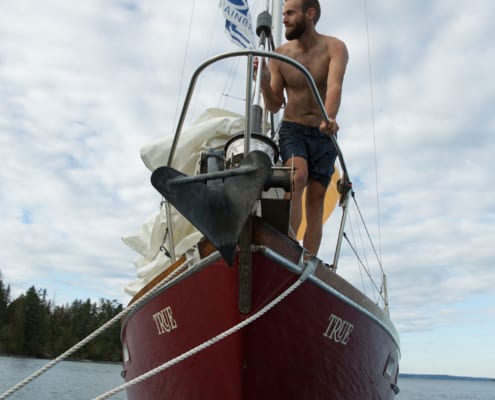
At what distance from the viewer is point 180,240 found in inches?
205

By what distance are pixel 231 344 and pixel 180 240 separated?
229cm

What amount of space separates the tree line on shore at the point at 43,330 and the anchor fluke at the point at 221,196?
2517 inches

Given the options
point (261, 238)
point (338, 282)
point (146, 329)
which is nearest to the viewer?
point (261, 238)

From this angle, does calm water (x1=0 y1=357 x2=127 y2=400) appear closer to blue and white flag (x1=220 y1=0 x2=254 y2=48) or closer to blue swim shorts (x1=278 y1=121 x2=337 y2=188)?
blue and white flag (x1=220 y1=0 x2=254 y2=48)

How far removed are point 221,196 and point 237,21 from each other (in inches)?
318

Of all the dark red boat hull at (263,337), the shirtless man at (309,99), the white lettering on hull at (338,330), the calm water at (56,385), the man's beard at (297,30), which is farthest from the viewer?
the calm water at (56,385)

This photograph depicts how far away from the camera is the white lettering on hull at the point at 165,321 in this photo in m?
3.38

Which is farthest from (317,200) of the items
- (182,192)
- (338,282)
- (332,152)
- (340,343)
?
(182,192)

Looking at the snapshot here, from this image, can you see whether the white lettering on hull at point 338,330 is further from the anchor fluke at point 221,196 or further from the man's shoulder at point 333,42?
the man's shoulder at point 333,42

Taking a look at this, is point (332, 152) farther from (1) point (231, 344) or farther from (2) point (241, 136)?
(1) point (231, 344)

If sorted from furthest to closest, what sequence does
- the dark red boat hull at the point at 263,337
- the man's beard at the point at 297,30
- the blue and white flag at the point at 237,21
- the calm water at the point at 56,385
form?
the calm water at the point at 56,385 < the blue and white flag at the point at 237,21 < the man's beard at the point at 297,30 < the dark red boat hull at the point at 263,337

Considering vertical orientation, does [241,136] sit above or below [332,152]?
below


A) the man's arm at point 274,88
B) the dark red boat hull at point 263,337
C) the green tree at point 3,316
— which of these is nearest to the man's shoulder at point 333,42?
the man's arm at point 274,88

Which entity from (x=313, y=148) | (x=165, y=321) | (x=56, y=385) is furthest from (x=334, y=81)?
(x=56, y=385)
